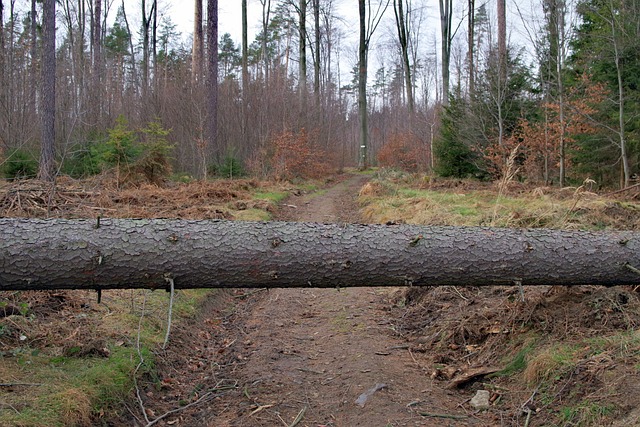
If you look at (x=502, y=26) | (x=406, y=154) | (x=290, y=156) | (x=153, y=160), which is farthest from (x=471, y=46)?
(x=153, y=160)

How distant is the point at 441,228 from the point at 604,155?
1267 centimetres

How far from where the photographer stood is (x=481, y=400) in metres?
3.86

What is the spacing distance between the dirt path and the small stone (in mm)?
142

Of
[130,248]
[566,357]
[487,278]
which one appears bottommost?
[566,357]

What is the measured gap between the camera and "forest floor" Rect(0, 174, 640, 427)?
349 cm

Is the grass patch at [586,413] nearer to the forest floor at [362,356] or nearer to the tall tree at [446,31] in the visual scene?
the forest floor at [362,356]

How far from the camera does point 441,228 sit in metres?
4.20

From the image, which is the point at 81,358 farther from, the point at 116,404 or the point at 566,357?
the point at 566,357

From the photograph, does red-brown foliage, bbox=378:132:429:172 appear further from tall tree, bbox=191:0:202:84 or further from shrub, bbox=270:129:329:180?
tall tree, bbox=191:0:202:84

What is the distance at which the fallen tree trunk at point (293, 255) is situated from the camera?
3.52 meters

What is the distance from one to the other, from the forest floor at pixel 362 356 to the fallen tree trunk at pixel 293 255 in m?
0.56

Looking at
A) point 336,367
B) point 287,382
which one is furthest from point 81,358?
point 336,367

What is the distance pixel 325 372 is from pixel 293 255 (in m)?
1.28

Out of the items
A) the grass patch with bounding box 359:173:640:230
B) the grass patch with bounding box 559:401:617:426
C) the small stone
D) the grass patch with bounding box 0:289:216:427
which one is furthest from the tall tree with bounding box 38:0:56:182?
the grass patch with bounding box 559:401:617:426
